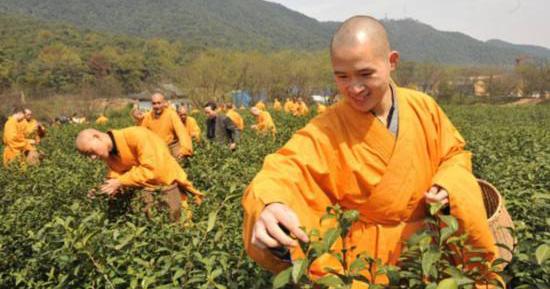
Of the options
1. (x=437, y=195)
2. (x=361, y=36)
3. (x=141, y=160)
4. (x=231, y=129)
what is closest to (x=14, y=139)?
(x=231, y=129)

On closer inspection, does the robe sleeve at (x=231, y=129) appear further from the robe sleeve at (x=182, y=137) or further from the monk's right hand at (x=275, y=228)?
the monk's right hand at (x=275, y=228)

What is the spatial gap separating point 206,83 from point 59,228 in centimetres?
6093

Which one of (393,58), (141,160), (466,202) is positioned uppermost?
(393,58)

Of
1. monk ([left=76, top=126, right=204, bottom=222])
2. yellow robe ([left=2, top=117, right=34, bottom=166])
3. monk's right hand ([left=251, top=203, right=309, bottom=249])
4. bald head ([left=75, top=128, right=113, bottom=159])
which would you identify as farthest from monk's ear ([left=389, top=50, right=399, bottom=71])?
yellow robe ([left=2, top=117, right=34, bottom=166])

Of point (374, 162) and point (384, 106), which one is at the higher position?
point (384, 106)

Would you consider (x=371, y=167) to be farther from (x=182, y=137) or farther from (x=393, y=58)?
(x=182, y=137)

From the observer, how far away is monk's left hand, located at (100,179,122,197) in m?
4.27

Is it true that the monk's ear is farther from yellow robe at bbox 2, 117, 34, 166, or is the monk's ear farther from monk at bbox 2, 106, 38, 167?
yellow robe at bbox 2, 117, 34, 166

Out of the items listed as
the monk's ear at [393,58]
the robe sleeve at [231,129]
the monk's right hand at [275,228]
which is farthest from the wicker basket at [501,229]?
the robe sleeve at [231,129]

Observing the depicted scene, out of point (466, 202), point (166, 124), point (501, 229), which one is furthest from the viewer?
point (166, 124)

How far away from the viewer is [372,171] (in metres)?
2.12

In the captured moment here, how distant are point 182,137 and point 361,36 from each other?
18.7 feet

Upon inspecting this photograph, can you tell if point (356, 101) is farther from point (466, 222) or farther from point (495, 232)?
point (495, 232)

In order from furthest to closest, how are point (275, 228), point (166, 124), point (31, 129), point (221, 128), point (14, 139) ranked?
1. point (31, 129)
2. point (14, 139)
3. point (221, 128)
4. point (166, 124)
5. point (275, 228)
